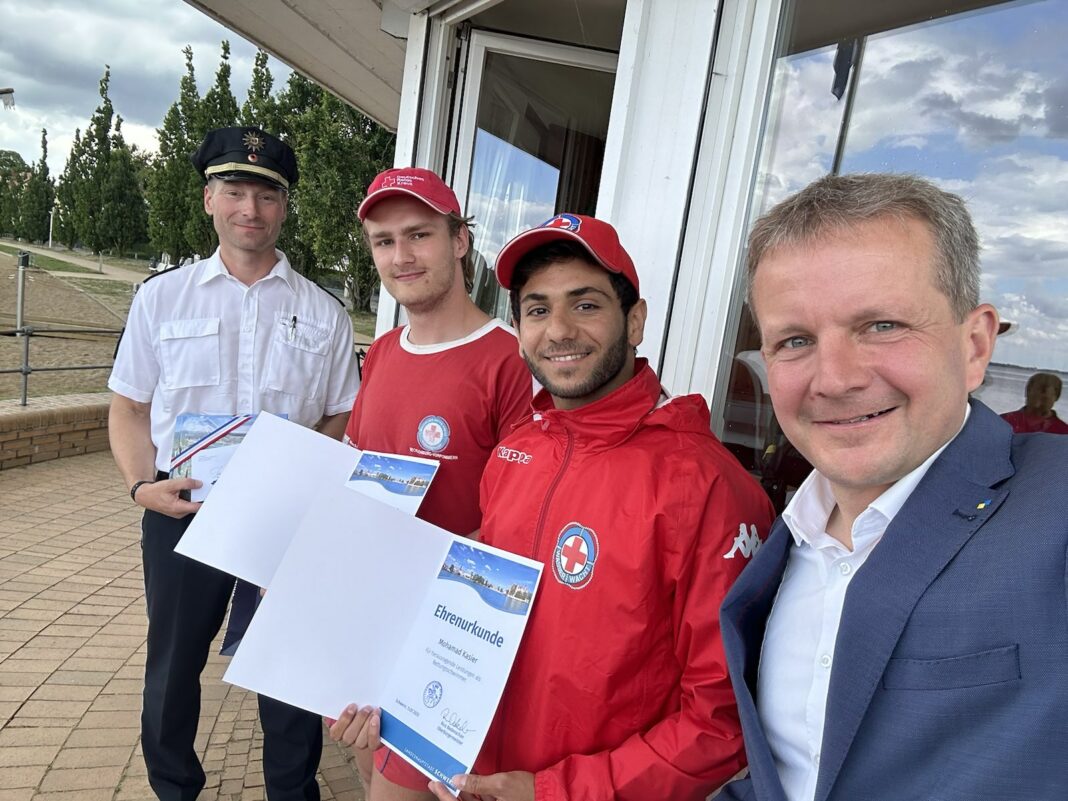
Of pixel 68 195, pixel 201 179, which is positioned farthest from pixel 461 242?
pixel 68 195

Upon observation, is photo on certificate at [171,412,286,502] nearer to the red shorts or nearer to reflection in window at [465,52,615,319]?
the red shorts

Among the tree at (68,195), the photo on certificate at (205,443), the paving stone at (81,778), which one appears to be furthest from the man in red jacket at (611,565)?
the tree at (68,195)

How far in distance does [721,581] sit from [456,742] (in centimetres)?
60

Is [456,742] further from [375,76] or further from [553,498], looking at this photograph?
[375,76]

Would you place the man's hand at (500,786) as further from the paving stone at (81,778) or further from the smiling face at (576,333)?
the paving stone at (81,778)

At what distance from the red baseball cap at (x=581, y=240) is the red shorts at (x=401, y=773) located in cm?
123

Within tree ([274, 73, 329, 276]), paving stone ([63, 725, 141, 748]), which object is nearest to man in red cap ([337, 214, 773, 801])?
paving stone ([63, 725, 141, 748])

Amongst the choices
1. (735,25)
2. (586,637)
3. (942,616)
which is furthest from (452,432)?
(735,25)

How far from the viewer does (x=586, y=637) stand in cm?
128

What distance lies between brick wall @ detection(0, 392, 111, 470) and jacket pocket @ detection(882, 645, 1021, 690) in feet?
25.7

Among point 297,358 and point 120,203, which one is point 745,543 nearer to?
point 297,358

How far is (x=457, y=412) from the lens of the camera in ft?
6.43

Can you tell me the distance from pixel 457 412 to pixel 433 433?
10 centimetres

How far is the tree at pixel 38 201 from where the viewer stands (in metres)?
48.3
